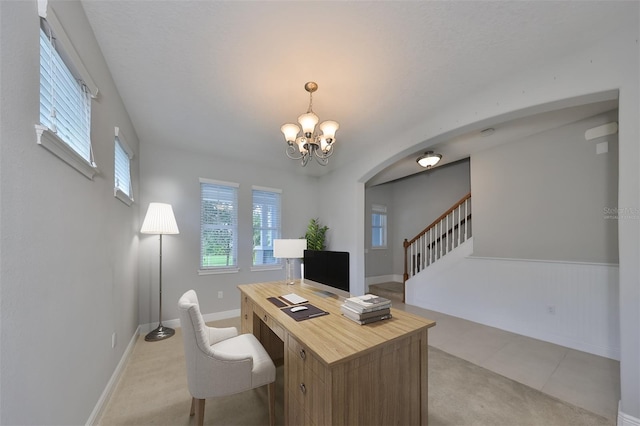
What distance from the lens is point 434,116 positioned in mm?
2695

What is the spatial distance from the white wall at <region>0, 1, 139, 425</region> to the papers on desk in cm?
137

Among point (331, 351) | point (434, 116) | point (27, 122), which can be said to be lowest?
point (331, 351)

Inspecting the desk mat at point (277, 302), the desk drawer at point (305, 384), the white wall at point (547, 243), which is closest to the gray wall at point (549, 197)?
the white wall at point (547, 243)

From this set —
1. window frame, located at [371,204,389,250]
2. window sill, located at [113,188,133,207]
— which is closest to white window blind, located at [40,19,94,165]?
window sill, located at [113,188,133,207]

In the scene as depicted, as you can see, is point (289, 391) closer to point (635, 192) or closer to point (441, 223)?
point (635, 192)

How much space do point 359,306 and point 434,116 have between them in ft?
7.66

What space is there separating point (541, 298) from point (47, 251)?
4838 millimetres

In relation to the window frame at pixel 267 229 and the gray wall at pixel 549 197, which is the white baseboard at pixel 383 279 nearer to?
the window frame at pixel 267 229

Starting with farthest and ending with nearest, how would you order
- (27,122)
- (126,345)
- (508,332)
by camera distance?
(508,332) < (126,345) < (27,122)

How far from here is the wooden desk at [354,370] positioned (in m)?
1.14

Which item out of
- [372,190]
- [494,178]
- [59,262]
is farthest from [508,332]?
[59,262]

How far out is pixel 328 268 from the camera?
2072mm

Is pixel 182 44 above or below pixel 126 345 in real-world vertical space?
above

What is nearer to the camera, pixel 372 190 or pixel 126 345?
pixel 126 345
